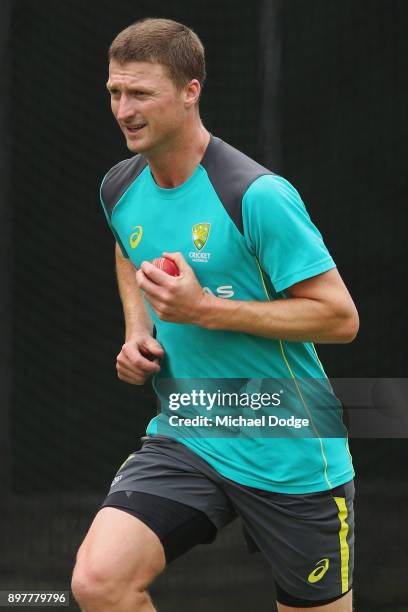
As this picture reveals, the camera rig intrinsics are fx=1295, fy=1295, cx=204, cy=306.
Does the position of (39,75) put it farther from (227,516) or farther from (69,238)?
(227,516)

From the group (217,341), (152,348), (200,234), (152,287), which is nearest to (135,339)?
(152,348)

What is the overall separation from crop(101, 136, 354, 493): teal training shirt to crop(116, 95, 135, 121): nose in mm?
253

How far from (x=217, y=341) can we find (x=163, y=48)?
820mm

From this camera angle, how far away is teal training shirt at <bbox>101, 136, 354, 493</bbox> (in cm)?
338

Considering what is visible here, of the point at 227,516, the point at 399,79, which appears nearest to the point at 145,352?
the point at 227,516

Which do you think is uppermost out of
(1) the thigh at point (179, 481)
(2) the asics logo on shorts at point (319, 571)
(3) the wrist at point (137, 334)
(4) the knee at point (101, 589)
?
(3) the wrist at point (137, 334)

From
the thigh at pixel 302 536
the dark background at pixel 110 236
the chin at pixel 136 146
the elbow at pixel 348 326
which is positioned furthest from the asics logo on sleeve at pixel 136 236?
the dark background at pixel 110 236

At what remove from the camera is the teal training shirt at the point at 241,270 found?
133 inches

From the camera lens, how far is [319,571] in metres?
3.63

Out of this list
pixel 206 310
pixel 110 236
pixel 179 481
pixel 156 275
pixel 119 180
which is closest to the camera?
pixel 156 275

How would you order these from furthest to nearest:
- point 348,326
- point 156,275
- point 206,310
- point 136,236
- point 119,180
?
point 119,180, point 136,236, point 348,326, point 206,310, point 156,275

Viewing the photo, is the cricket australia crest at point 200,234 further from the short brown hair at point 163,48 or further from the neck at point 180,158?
the short brown hair at point 163,48

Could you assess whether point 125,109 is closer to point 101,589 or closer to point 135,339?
point 135,339

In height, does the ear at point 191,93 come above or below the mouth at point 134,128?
above
